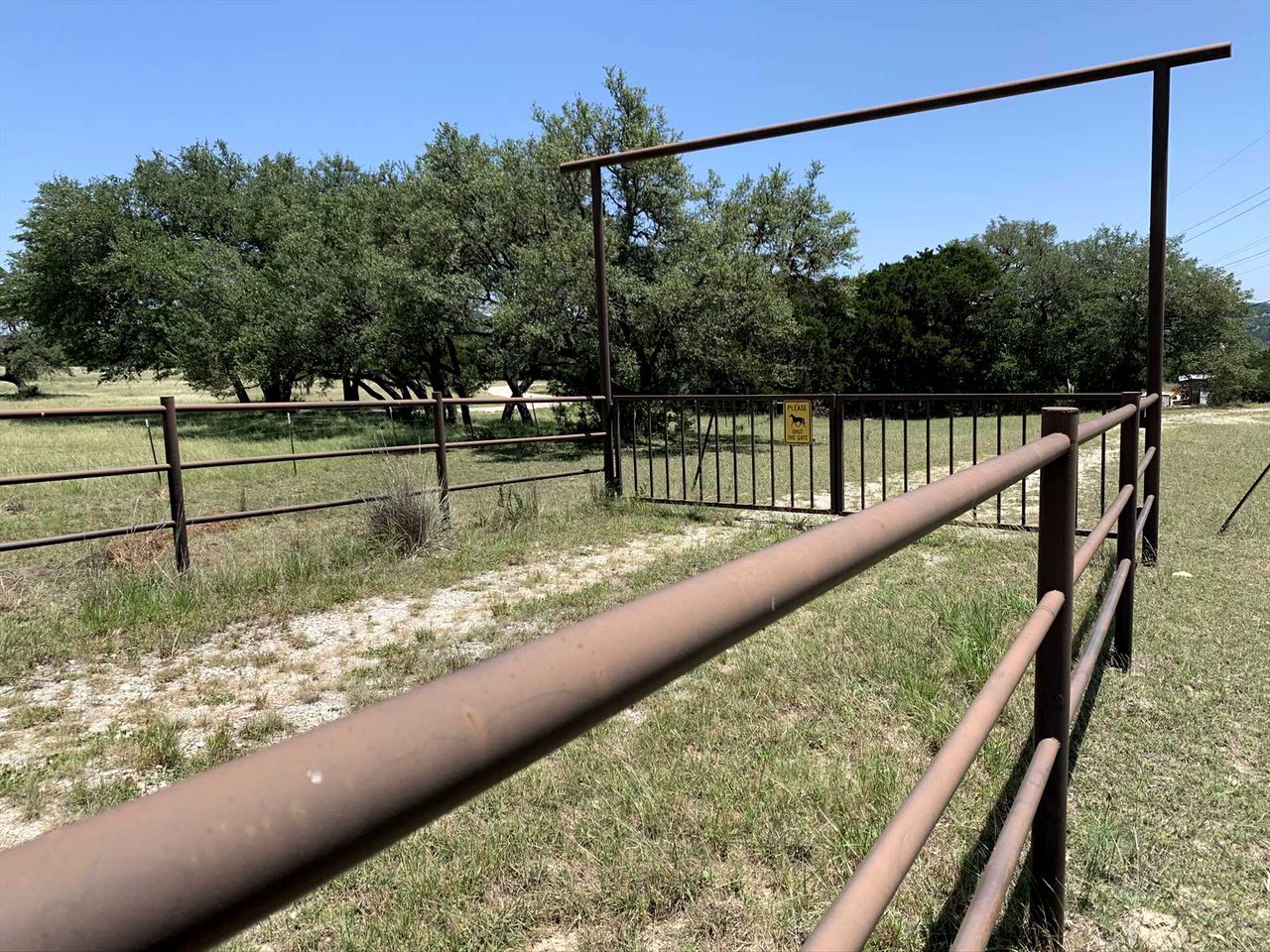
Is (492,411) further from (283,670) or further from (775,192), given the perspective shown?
(283,670)

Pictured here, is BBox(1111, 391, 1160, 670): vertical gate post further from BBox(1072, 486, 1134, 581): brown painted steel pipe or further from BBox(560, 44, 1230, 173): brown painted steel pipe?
BBox(560, 44, 1230, 173): brown painted steel pipe

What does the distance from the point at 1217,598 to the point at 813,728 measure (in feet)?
9.49

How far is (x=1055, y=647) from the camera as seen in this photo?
1.62 meters

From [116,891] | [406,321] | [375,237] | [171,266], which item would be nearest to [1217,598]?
[116,891]

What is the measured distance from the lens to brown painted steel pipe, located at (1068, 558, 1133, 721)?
6.15 ft

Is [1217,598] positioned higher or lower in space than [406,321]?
lower

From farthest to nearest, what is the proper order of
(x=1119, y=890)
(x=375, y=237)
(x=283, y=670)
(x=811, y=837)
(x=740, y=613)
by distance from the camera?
(x=375, y=237) → (x=283, y=670) → (x=811, y=837) → (x=1119, y=890) → (x=740, y=613)

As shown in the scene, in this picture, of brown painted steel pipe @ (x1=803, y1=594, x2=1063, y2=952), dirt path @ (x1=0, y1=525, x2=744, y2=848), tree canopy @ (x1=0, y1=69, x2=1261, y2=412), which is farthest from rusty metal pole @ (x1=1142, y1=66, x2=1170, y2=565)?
tree canopy @ (x1=0, y1=69, x2=1261, y2=412)

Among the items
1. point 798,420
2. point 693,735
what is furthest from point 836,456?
point 693,735

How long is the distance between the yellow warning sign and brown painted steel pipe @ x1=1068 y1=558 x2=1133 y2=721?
4206 mm

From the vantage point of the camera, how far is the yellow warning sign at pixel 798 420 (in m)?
7.32

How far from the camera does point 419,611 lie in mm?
4695

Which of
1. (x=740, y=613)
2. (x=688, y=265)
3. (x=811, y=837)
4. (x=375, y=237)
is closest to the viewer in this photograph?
(x=740, y=613)

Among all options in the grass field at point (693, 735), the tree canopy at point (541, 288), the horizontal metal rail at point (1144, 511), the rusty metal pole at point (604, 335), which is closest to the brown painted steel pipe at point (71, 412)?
the grass field at point (693, 735)
